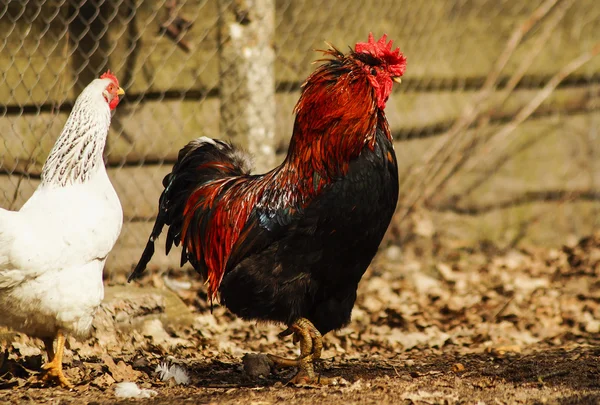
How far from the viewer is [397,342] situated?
5.40 metres

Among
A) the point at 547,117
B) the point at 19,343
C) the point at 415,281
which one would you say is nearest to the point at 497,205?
the point at 547,117

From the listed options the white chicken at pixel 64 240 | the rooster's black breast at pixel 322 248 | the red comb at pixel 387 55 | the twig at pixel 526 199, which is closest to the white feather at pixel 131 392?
the white chicken at pixel 64 240

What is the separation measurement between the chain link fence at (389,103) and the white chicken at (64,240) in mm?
1249

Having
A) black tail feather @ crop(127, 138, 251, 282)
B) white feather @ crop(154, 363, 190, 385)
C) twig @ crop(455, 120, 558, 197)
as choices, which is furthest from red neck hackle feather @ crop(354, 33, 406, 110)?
twig @ crop(455, 120, 558, 197)

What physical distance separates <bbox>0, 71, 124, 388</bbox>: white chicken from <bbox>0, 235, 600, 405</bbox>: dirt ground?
0.37 m

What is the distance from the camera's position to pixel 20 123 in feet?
17.7

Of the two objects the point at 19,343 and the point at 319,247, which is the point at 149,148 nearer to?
the point at 19,343

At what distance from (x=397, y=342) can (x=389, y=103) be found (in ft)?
8.61

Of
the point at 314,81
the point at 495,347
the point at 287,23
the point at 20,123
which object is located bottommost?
the point at 495,347

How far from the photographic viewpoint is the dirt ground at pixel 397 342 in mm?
3887

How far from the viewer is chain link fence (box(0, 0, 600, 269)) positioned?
5.49 meters

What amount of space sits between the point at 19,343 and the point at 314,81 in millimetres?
2363

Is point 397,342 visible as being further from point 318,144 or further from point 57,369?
point 57,369

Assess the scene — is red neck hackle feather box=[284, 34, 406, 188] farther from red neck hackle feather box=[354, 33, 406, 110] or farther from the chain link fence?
the chain link fence
